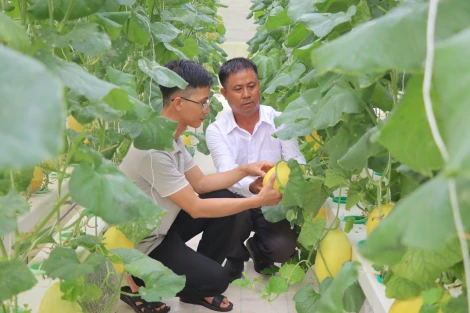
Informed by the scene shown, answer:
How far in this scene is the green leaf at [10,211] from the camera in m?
0.85

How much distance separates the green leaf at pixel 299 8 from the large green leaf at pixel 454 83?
3.83 ft

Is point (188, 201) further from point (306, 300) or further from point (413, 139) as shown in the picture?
point (413, 139)

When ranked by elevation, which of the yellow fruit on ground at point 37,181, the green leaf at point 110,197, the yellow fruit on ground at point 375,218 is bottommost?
the yellow fruit on ground at point 37,181

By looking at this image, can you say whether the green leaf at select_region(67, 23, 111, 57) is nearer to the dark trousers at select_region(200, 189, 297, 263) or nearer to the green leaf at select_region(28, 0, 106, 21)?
the green leaf at select_region(28, 0, 106, 21)

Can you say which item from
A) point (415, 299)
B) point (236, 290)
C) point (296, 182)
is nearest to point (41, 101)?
point (415, 299)

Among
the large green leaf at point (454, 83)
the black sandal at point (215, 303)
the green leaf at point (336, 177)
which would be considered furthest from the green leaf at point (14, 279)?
the black sandal at point (215, 303)

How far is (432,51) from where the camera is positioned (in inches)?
20.2

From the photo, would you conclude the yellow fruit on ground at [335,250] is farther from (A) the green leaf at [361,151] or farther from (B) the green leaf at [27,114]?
(B) the green leaf at [27,114]

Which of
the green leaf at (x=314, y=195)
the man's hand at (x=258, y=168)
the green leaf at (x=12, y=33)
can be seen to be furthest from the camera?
the man's hand at (x=258, y=168)

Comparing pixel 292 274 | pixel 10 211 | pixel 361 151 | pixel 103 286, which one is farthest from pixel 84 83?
Answer: pixel 292 274

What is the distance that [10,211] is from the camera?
0.87 m

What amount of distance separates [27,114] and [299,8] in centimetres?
A: 131

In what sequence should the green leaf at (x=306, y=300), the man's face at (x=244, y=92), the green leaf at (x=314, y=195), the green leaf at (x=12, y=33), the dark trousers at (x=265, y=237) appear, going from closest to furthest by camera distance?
the green leaf at (x=12, y=33) → the green leaf at (x=306, y=300) → the green leaf at (x=314, y=195) → the dark trousers at (x=265, y=237) → the man's face at (x=244, y=92)

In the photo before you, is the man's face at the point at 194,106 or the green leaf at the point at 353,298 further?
the man's face at the point at 194,106
